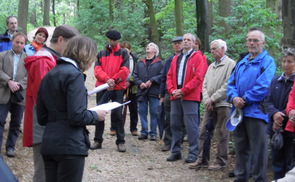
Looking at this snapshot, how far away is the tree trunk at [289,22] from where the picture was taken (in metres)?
6.51

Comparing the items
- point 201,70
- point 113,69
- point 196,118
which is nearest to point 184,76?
point 201,70

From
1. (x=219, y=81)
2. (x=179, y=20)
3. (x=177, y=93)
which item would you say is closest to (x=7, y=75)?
(x=177, y=93)

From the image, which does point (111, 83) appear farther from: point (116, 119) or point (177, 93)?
point (177, 93)

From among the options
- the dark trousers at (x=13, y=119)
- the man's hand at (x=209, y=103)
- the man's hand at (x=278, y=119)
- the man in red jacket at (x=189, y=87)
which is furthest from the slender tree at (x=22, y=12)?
the man's hand at (x=278, y=119)

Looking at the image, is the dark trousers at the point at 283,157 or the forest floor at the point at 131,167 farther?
the forest floor at the point at 131,167

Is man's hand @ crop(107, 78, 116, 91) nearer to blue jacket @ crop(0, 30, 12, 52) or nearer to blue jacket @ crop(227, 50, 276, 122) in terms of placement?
blue jacket @ crop(0, 30, 12, 52)

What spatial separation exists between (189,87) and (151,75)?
2390 millimetres

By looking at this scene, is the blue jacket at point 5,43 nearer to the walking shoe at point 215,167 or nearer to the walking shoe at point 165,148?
the walking shoe at point 165,148

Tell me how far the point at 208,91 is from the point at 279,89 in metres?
1.96

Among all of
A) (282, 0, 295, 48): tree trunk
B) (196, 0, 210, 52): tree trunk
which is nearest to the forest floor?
(282, 0, 295, 48): tree trunk

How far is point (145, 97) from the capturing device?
32.1 ft

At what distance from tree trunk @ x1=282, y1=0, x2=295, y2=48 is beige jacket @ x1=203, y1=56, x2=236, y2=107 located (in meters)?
1.06

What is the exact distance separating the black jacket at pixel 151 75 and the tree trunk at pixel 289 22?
11.9ft

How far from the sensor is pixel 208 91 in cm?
734
